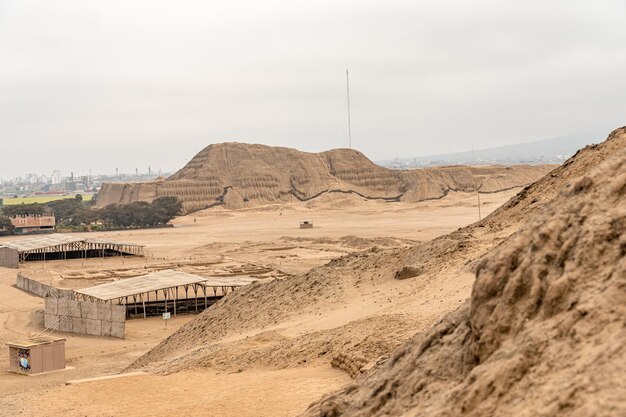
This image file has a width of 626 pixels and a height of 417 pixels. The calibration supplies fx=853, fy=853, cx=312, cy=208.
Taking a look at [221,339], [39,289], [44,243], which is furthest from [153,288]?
[44,243]

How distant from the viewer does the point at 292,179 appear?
4417 inches

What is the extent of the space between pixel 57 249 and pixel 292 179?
5593cm

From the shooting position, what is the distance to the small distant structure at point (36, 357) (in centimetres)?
2359

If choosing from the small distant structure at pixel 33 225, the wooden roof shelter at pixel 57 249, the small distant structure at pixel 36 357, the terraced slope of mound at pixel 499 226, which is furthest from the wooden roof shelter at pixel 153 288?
the small distant structure at pixel 33 225

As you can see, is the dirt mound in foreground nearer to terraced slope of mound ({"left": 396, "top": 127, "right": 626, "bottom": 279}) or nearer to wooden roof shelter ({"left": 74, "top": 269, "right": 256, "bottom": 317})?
terraced slope of mound ({"left": 396, "top": 127, "right": 626, "bottom": 279})

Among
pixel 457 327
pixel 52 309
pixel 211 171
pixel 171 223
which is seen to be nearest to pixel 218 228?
pixel 171 223

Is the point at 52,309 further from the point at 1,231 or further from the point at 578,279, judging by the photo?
the point at 1,231

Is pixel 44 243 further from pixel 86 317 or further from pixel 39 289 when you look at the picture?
pixel 86 317

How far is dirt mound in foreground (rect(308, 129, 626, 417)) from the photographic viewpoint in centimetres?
656

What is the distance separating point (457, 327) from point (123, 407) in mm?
7790

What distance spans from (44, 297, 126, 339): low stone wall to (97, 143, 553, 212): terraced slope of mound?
7089 centimetres

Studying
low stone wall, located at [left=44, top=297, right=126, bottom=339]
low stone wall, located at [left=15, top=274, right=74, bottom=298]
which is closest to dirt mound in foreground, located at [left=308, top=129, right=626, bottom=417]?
low stone wall, located at [left=44, top=297, right=126, bottom=339]

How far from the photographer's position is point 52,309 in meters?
32.1

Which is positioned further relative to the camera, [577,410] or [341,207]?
[341,207]
